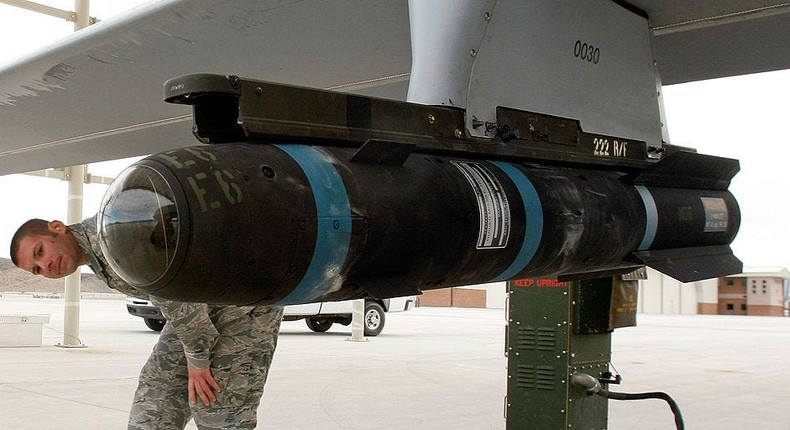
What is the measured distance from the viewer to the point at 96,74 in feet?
13.2

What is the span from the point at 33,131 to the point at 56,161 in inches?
41.3

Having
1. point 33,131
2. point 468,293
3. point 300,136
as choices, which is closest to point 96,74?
point 33,131

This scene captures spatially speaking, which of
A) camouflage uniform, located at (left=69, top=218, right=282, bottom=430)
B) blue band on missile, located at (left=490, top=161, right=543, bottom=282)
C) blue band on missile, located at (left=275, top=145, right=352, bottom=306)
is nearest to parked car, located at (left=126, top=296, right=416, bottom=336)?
camouflage uniform, located at (left=69, top=218, right=282, bottom=430)

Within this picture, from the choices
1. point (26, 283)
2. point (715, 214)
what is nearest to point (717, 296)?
point (26, 283)

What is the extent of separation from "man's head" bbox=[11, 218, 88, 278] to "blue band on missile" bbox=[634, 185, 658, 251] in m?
1.83

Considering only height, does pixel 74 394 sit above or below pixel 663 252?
below

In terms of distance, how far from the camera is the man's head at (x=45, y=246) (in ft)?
8.70

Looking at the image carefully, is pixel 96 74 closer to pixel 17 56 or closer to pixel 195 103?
pixel 17 56

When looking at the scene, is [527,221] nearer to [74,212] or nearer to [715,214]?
[715,214]

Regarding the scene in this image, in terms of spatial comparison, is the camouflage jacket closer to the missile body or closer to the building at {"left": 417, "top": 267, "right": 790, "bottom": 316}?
the missile body

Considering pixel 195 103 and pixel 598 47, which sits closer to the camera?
pixel 195 103

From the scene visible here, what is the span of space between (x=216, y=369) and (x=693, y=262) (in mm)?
1674

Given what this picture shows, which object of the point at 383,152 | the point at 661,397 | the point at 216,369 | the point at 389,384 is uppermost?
the point at 383,152

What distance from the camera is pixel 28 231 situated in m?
2.66
